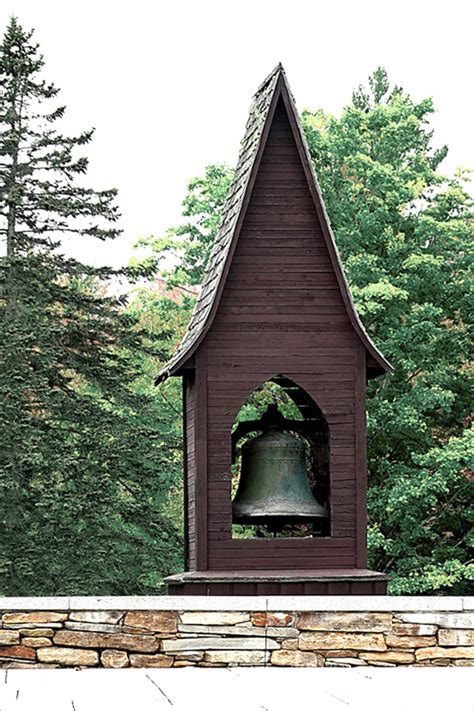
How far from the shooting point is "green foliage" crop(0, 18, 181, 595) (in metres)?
20.7

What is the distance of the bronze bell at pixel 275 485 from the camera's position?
32.2 feet

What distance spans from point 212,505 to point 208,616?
4.01 ft

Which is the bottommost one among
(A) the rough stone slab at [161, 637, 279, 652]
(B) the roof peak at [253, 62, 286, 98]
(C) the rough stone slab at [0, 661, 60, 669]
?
(C) the rough stone slab at [0, 661, 60, 669]

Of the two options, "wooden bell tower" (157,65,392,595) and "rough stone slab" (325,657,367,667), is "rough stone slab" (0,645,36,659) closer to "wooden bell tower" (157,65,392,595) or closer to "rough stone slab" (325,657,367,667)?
"wooden bell tower" (157,65,392,595)

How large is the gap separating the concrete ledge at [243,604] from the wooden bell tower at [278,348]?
947mm

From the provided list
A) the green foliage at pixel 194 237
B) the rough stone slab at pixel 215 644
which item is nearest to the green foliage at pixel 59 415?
the green foliage at pixel 194 237

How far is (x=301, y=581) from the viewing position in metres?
9.21

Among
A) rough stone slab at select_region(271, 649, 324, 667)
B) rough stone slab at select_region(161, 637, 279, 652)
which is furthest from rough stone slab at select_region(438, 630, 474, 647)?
rough stone slab at select_region(161, 637, 279, 652)

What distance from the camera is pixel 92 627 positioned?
8.40 metres

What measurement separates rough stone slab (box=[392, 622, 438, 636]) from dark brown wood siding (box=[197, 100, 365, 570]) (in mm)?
1140
